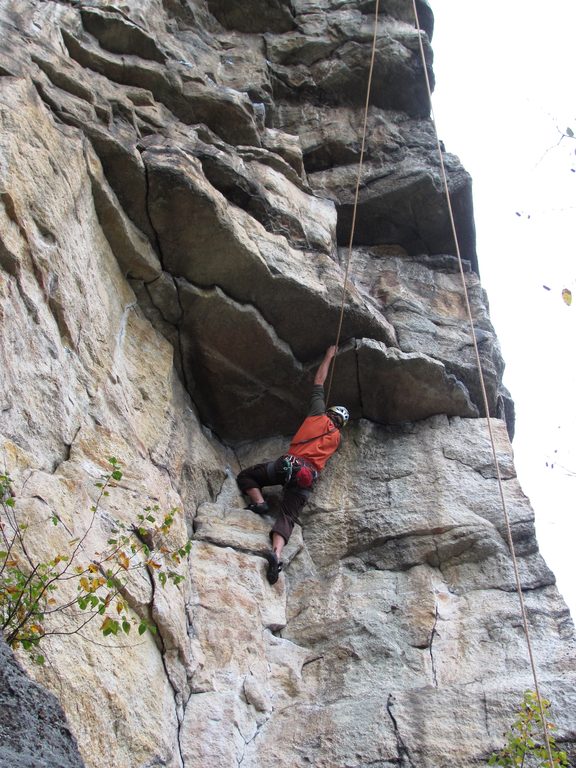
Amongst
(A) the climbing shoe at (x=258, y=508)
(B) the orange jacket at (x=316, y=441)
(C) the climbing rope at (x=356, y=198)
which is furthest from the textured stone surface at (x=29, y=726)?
(C) the climbing rope at (x=356, y=198)

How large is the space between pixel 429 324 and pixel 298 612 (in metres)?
3.32

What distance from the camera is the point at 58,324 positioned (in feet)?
18.9

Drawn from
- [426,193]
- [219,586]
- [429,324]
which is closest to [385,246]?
[426,193]

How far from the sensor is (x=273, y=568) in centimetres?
670

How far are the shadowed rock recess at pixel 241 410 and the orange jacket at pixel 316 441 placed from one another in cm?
30

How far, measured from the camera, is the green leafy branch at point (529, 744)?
16.2 feet

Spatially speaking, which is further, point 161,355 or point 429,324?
point 429,324

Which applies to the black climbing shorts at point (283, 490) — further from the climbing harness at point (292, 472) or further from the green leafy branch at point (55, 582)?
the green leafy branch at point (55, 582)

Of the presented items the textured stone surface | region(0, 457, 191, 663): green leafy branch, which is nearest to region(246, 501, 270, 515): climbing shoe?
region(0, 457, 191, 663): green leafy branch

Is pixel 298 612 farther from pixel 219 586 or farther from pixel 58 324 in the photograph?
pixel 58 324

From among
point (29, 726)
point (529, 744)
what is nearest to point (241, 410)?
point (529, 744)

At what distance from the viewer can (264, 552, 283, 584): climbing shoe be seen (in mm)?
6691

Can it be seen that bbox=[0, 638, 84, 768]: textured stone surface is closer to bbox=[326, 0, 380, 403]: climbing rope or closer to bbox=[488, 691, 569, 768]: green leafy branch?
bbox=[488, 691, 569, 768]: green leafy branch

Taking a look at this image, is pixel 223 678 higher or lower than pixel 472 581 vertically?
lower
